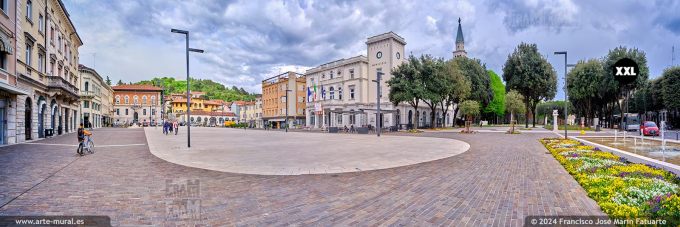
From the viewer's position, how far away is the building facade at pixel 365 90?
165ft

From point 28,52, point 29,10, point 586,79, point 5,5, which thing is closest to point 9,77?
point 5,5

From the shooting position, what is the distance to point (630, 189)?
586 cm

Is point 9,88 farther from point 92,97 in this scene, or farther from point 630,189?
point 92,97

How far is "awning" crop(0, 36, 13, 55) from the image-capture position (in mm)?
17414

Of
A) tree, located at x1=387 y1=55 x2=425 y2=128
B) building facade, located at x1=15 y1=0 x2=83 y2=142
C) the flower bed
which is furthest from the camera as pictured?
tree, located at x1=387 y1=55 x2=425 y2=128

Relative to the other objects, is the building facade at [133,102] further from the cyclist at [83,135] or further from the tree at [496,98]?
the tree at [496,98]

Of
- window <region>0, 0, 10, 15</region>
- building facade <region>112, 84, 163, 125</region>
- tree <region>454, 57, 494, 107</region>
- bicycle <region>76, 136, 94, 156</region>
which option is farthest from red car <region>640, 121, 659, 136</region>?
building facade <region>112, 84, 163, 125</region>

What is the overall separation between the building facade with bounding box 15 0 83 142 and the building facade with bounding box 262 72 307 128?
34.8 metres

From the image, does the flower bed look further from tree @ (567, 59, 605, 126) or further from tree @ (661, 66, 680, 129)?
tree @ (661, 66, 680, 129)

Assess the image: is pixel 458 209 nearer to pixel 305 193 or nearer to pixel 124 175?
pixel 305 193

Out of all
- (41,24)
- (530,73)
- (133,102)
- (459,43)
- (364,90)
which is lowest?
(133,102)

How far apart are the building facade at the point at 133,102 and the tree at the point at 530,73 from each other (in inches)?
3393

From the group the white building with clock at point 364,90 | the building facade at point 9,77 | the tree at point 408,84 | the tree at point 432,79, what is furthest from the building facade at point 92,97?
the tree at point 432,79

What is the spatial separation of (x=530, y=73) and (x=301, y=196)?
47.0 m
